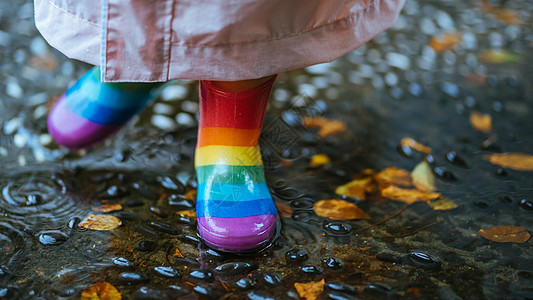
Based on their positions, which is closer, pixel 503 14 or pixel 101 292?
pixel 101 292

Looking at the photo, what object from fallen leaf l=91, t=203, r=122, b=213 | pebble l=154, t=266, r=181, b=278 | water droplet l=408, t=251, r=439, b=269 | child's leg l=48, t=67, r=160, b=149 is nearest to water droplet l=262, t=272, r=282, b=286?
pebble l=154, t=266, r=181, b=278

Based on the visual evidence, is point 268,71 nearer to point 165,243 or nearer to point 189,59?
point 189,59

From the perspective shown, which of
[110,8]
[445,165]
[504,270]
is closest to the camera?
[110,8]

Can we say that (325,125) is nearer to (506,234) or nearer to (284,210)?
(284,210)

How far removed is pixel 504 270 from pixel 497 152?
476 millimetres

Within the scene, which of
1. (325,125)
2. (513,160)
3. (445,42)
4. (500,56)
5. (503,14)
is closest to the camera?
(513,160)

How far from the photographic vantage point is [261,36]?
2.78 ft

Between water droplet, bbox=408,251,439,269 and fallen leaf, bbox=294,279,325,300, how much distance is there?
0.64ft

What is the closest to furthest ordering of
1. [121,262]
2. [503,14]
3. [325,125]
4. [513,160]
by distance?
[121,262] < [513,160] < [325,125] < [503,14]

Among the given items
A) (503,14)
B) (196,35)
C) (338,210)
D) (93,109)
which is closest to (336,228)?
(338,210)

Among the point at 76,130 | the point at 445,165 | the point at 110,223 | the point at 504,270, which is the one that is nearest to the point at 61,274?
the point at 110,223

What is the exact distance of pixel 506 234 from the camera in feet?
3.34

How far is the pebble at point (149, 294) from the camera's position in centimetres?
83

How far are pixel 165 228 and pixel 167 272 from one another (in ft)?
0.47
